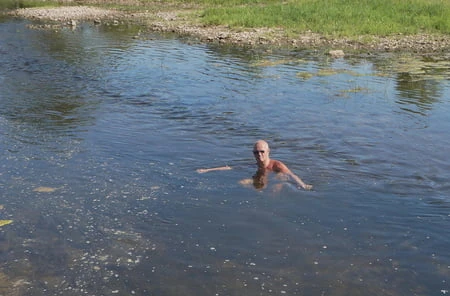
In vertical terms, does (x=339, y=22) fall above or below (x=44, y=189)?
above

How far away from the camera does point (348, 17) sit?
108 ft

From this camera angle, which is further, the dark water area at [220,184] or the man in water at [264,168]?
the man in water at [264,168]

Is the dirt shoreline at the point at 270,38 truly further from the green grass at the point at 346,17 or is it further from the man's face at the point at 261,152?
the man's face at the point at 261,152

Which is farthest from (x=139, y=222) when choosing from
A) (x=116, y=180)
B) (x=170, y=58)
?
(x=170, y=58)

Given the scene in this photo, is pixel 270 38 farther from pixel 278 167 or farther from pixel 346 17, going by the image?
pixel 278 167

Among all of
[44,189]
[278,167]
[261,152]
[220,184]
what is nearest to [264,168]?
[278,167]

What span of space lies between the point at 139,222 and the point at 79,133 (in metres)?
5.49

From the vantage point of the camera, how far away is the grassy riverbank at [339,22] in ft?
96.4

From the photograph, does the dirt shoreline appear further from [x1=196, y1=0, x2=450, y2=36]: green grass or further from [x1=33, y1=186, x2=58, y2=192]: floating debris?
[x1=33, y1=186, x2=58, y2=192]: floating debris

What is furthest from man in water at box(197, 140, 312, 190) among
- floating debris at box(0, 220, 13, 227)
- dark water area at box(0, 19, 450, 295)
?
floating debris at box(0, 220, 13, 227)

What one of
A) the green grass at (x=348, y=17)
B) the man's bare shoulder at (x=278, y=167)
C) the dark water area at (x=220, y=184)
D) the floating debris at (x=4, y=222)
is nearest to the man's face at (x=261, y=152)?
the man's bare shoulder at (x=278, y=167)

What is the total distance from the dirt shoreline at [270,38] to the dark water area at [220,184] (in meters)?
6.03

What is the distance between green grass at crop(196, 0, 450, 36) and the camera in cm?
3105

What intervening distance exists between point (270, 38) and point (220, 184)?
19691 millimetres
